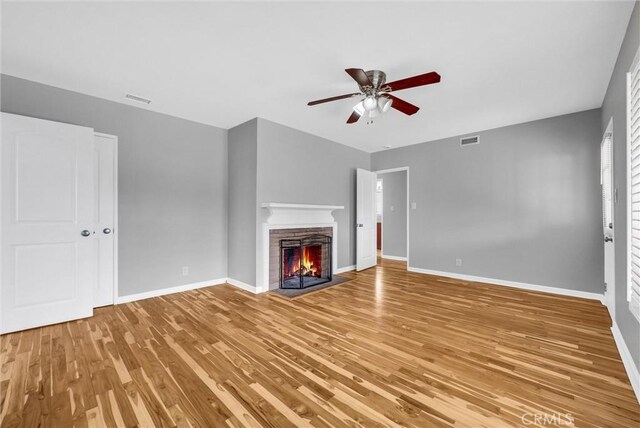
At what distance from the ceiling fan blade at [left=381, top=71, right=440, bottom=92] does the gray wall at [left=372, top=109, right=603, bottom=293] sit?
10.3ft

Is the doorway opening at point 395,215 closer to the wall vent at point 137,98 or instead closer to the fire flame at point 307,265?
the fire flame at point 307,265

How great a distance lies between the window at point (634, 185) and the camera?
6.02ft

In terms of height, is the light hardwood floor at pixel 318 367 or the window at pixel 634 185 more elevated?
the window at pixel 634 185

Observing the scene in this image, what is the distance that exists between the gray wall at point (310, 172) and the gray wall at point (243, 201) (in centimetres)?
A: 14

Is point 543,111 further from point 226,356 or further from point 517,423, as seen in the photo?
point 226,356

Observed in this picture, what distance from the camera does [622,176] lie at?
2.28 m

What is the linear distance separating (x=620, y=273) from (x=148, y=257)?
5.26 m

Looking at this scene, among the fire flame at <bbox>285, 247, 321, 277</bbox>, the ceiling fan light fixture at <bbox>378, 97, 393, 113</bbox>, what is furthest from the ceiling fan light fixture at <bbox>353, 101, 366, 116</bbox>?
the fire flame at <bbox>285, 247, 321, 277</bbox>

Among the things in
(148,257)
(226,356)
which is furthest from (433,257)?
(148,257)

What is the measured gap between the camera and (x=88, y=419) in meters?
1.58

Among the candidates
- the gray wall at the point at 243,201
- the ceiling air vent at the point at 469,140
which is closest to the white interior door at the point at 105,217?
the gray wall at the point at 243,201

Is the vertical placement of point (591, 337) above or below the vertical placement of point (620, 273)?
below

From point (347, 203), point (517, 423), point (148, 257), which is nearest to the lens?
point (517, 423)

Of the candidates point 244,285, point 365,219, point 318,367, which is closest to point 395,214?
point 365,219
